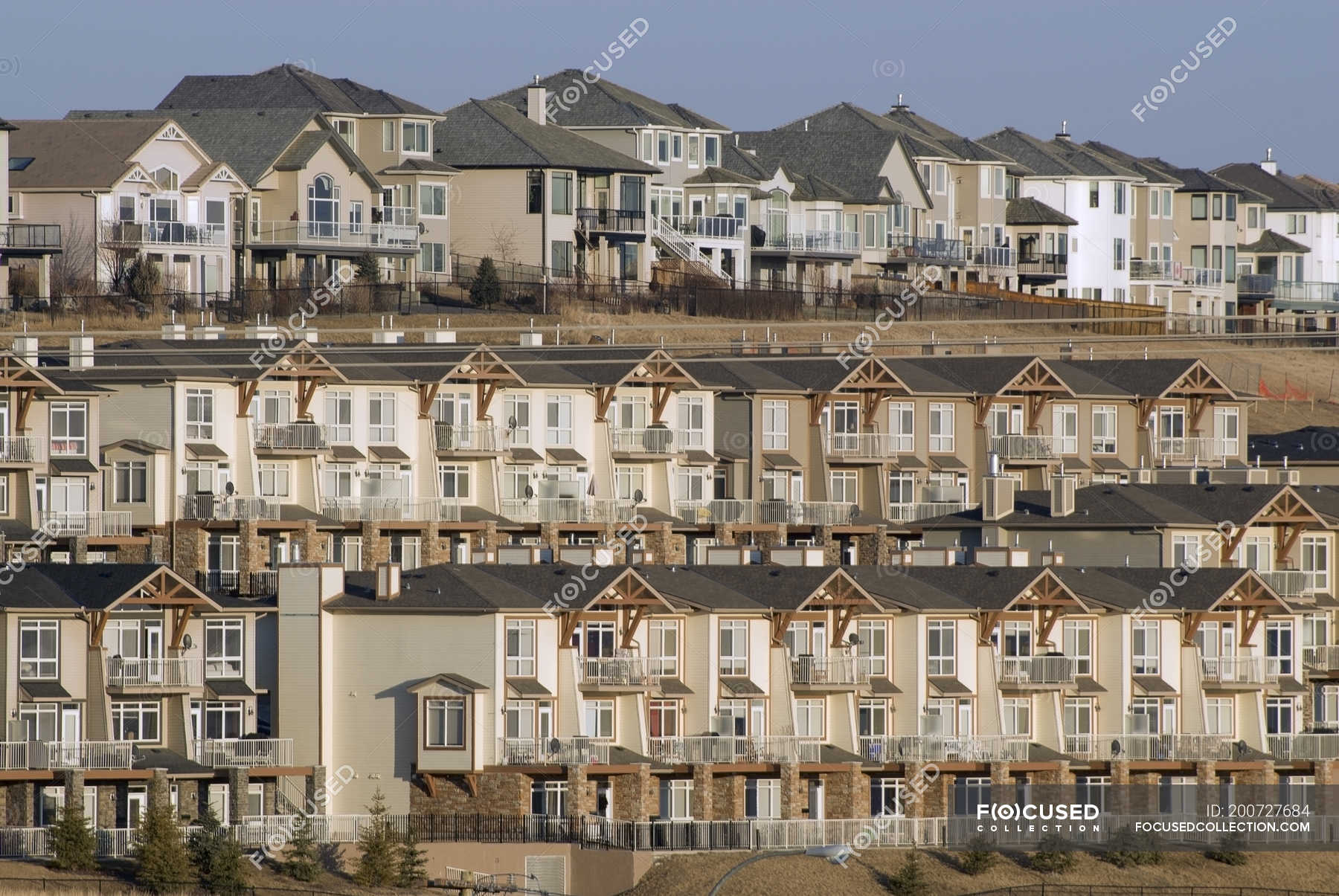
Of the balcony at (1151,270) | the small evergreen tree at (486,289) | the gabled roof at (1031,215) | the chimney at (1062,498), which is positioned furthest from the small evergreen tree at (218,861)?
the balcony at (1151,270)

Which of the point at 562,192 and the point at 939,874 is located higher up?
the point at 562,192

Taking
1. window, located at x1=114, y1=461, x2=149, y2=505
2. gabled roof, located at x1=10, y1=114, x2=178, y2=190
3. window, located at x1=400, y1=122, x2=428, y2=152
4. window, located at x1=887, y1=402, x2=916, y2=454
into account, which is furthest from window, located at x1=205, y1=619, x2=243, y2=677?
window, located at x1=400, y1=122, x2=428, y2=152

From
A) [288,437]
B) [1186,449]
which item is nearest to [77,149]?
[288,437]

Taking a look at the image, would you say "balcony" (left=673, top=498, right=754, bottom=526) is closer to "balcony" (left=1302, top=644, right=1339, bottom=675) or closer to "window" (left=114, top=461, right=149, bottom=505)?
"window" (left=114, top=461, right=149, bottom=505)

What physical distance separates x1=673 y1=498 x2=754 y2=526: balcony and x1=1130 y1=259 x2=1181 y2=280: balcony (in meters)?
65.3

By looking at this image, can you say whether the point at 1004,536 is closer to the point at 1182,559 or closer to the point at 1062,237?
the point at 1182,559

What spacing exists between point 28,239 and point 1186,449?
40.3 m

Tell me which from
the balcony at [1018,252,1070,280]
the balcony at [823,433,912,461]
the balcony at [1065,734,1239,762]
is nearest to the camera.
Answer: the balcony at [1065,734,1239,762]

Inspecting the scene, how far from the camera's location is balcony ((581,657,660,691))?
74500 millimetres

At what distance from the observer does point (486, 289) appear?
375 feet

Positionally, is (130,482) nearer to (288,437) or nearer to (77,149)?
(288,437)

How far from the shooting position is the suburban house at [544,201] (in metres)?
123

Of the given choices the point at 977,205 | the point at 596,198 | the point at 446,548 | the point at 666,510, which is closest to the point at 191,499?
the point at 446,548

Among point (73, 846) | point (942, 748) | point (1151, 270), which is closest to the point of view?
point (73, 846)
